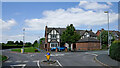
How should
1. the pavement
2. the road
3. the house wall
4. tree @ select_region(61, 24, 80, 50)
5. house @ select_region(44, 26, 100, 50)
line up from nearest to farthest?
the pavement
the road
tree @ select_region(61, 24, 80, 50)
the house wall
house @ select_region(44, 26, 100, 50)

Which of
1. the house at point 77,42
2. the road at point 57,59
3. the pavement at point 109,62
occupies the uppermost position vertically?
the house at point 77,42

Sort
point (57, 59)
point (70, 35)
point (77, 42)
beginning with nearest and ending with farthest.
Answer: point (57, 59), point (70, 35), point (77, 42)

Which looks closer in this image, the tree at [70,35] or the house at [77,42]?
the tree at [70,35]

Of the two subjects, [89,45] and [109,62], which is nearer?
[109,62]

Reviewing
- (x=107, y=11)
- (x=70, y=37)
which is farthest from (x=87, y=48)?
(x=107, y=11)

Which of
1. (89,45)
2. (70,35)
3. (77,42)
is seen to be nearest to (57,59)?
(70,35)

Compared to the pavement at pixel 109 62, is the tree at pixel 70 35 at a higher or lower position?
higher

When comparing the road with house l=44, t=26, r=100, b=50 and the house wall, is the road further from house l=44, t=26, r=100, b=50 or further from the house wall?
the house wall

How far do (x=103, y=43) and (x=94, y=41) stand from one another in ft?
40.3

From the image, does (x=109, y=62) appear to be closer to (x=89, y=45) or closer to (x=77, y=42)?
(x=89, y=45)

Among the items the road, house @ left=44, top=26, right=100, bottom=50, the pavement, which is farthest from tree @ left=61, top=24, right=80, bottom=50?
the pavement

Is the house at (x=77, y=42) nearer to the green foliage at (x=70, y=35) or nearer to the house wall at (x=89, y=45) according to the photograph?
the house wall at (x=89, y=45)

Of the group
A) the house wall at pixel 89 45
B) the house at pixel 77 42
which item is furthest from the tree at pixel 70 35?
the house wall at pixel 89 45

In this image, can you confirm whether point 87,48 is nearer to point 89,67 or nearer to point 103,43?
point 103,43
